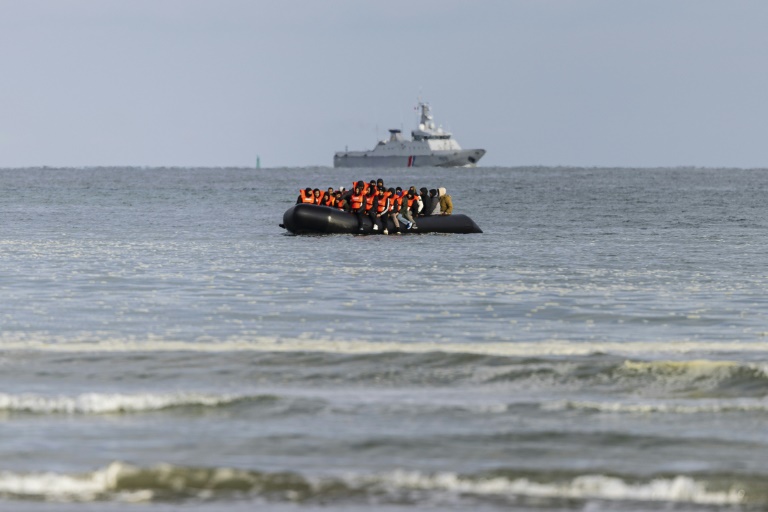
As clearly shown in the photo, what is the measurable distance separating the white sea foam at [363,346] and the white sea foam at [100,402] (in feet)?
9.23

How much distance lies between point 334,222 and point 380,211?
141cm

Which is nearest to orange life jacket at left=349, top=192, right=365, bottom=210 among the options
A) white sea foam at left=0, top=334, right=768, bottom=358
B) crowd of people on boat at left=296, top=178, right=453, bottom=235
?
crowd of people on boat at left=296, top=178, right=453, bottom=235

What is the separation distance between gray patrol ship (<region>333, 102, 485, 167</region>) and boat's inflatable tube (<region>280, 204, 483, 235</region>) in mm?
150901

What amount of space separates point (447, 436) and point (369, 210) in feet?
83.5

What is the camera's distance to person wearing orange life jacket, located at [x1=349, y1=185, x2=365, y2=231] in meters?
34.7

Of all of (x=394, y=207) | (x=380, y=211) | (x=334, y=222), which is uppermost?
(x=394, y=207)

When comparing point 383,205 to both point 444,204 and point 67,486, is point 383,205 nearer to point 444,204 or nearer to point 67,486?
point 444,204

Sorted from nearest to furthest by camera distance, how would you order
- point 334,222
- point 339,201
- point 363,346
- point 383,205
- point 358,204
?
point 363,346, point 334,222, point 358,204, point 383,205, point 339,201

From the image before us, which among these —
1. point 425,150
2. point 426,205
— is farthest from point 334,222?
point 425,150

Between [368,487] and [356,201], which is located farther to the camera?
[356,201]

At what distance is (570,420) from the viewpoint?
10.3m

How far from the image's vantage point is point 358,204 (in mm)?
34844

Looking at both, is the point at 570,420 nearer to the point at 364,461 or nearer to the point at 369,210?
the point at 364,461

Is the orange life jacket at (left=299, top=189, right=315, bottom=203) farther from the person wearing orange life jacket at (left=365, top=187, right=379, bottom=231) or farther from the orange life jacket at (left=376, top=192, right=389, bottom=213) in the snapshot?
the orange life jacket at (left=376, top=192, right=389, bottom=213)
